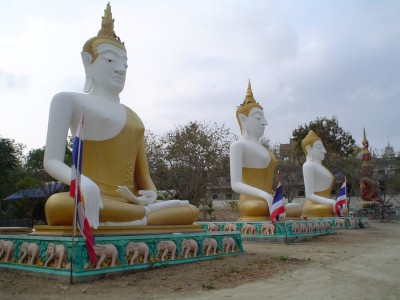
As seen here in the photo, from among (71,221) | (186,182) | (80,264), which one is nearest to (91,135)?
(71,221)

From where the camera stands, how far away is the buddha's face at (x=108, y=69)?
894 centimetres

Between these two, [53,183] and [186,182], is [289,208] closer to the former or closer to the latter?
[186,182]

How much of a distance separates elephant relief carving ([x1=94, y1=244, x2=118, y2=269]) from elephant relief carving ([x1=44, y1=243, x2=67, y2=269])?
46cm

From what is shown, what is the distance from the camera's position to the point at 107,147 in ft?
28.0

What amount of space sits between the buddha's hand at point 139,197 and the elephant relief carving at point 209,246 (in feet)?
4.58

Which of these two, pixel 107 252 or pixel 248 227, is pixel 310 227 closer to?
pixel 248 227

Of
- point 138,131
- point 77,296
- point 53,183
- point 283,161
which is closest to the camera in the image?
point 77,296

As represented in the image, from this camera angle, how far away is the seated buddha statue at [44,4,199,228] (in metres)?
7.61

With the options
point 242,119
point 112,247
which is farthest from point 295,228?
point 112,247

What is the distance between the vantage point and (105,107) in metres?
Result: 8.61

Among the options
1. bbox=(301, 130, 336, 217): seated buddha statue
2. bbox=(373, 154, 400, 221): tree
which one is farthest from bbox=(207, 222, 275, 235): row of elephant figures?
bbox=(373, 154, 400, 221): tree

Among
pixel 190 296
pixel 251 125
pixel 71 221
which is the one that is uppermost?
pixel 251 125

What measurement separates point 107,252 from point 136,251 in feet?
2.08

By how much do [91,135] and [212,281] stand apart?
12.1ft
